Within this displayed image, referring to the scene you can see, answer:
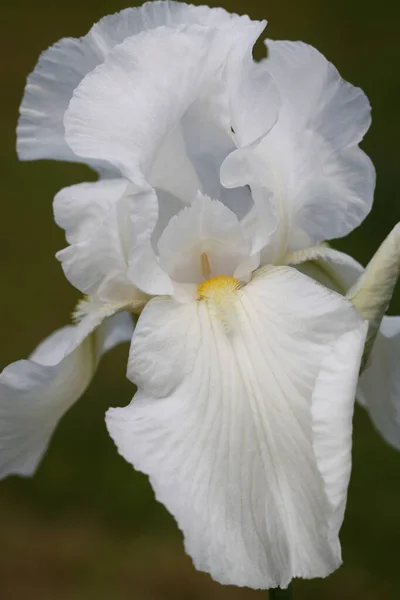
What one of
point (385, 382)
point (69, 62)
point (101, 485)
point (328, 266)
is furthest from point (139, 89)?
point (101, 485)

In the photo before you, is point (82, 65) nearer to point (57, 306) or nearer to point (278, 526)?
point (278, 526)

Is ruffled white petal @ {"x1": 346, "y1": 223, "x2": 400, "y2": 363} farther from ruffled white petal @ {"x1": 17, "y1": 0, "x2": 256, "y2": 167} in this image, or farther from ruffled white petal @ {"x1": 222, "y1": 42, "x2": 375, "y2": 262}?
ruffled white petal @ {"x1": 17, "y1": 0, "x2": 256, "y2": 167}

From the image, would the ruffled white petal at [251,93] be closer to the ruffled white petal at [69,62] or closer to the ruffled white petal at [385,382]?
the ruffled white petal at [69,62]

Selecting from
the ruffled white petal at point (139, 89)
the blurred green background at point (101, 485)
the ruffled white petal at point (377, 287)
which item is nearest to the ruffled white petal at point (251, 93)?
the ruffled white petal at point (139, 89)

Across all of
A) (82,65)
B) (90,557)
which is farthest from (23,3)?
(82,65)

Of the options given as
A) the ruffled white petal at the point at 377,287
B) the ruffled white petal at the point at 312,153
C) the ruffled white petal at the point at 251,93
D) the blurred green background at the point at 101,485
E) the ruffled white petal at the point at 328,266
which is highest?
the ruffled white petal at the point at 251,93

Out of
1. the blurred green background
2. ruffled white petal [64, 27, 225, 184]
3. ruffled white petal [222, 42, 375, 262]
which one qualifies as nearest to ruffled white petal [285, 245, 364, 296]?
ruffled white petal [222, 42, 375, 262]

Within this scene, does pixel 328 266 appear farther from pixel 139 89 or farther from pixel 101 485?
pixel 101 485
